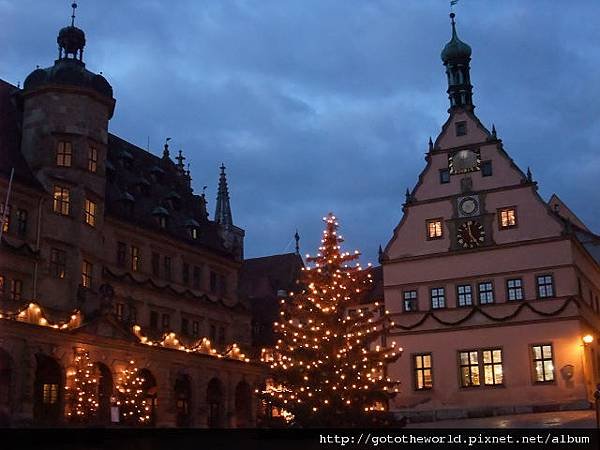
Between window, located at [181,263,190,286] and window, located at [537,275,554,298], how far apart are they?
21936 millimetres

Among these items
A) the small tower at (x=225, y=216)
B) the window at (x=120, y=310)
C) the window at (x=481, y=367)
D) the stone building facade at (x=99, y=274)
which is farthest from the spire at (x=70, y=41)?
the small tower at (x=225, y=216)

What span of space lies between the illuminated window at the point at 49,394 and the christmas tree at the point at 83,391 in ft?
3.83

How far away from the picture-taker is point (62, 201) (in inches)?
1544

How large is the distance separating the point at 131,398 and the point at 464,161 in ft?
Answer: 73.7

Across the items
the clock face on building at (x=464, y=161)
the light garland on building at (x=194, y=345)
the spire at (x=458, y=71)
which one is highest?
the spire at (x=458, y=71)

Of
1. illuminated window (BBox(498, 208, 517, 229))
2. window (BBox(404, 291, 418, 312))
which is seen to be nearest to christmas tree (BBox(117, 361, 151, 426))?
window (BBox(404, 291, 418, 312))

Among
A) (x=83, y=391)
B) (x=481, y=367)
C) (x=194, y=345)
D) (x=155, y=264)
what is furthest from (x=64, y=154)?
(x=481, y=367)

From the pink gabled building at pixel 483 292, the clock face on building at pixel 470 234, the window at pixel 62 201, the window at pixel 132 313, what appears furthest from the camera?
the window at pixel 132 313

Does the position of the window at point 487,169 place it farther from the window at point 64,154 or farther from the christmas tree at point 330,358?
the window at point 64,154

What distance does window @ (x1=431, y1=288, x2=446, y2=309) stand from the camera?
43647 mm

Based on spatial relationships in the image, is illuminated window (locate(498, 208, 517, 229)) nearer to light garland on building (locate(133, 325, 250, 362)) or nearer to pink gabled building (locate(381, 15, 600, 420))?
pink gabled building (locate(381, 15, 600, 420))

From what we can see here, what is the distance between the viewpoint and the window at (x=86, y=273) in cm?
3941

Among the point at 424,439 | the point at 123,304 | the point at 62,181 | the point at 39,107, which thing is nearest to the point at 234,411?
the point at 123,304

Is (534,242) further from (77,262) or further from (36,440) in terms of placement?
(36,440)
